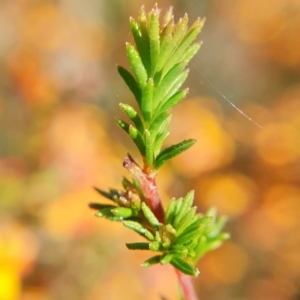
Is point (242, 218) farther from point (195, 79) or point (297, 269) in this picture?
point (195, 79)

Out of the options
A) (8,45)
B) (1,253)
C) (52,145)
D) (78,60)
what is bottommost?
Result: (1,253)

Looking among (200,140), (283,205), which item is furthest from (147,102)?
(200,140)

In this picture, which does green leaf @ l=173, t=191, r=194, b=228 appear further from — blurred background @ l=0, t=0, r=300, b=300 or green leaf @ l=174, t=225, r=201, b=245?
blurred background @ l=0, t=0, r=300, b=300

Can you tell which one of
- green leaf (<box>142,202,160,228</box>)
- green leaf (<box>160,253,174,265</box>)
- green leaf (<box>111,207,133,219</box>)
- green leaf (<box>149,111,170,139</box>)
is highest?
green leaf (<box>149,111,170,139</box>)

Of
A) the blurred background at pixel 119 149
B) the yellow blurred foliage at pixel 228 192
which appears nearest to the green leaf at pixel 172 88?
the blurred background at pixel 119 149

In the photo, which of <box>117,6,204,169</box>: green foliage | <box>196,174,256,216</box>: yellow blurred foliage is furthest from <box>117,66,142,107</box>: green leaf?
<box>196,174,256,216</box>: yellow blurred foliage

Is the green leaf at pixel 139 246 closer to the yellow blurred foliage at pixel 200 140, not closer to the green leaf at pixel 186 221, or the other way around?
the green leaf at pixel 186 221

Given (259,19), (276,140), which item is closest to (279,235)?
(276,140)
